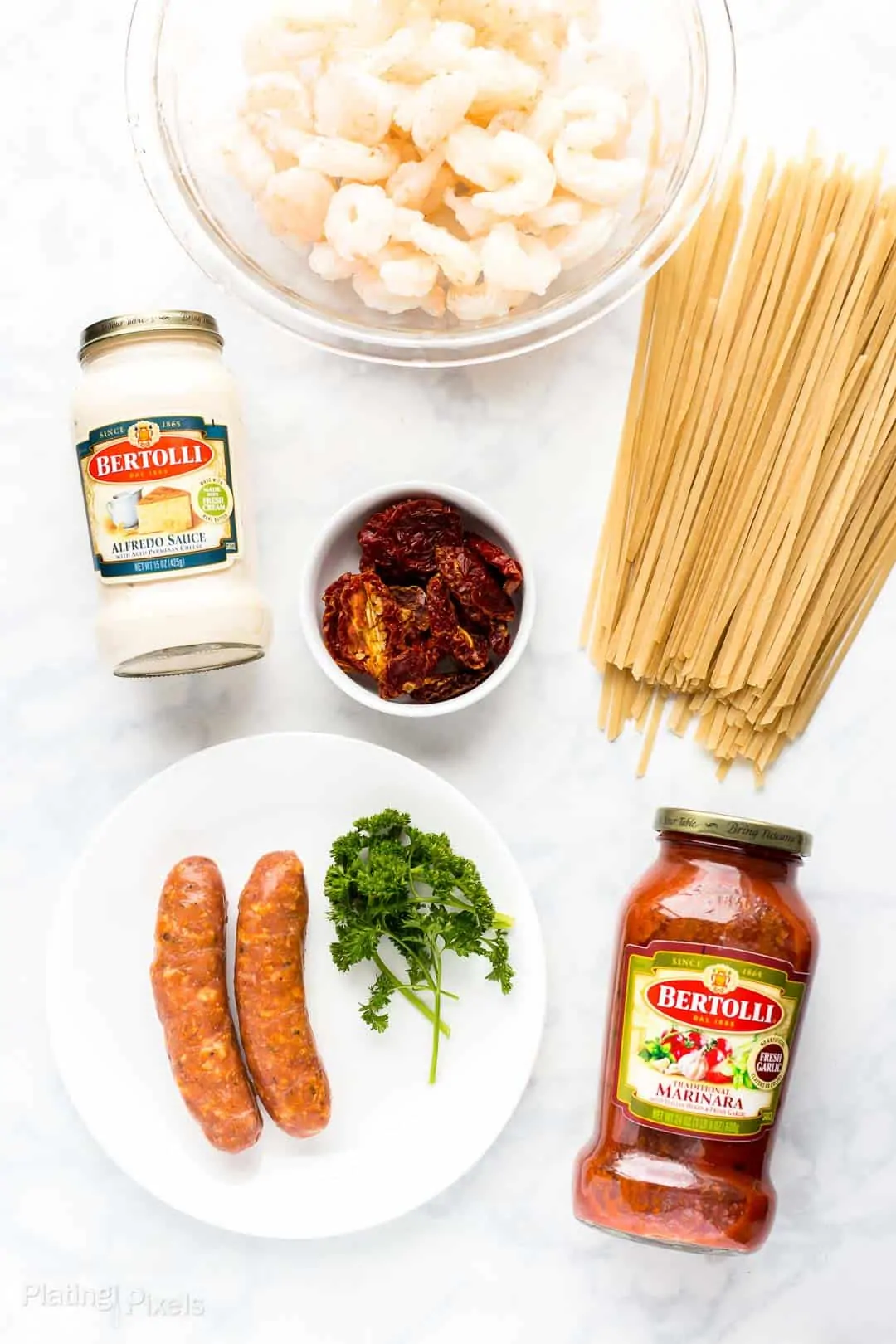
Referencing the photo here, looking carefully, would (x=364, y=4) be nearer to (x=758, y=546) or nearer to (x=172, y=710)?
(x=758, y=546)

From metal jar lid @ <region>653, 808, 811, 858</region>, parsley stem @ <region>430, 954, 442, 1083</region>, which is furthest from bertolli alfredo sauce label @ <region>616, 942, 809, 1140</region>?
parsley stem @ <region>430, 954, 442, 1083</region>

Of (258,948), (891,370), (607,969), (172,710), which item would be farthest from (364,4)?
(607,969)

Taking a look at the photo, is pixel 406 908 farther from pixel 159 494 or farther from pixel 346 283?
pixel 346 283

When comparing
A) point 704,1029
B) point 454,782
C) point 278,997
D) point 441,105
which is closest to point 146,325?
Result: point 441,105

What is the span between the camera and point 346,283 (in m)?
1.30

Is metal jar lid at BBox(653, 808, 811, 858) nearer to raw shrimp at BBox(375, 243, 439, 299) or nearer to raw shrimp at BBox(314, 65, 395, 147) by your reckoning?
raw shrimp at BBox(375, 243, 439, 299)

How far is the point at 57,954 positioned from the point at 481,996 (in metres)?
0.54

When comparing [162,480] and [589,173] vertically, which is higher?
[589,173]

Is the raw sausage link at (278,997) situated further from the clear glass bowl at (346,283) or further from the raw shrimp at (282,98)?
the raw shrimp at (282,98)

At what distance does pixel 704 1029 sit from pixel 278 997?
50 centimetres

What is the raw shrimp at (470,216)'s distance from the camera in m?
1.17

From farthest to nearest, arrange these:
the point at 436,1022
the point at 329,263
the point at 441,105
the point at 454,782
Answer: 1. the point at 454,782
2. the point at 436,1022
3. the point at 329,263
4. the point at 441,105

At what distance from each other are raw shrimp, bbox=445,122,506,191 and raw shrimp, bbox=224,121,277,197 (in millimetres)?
206

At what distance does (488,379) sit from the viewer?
4.60 ft
